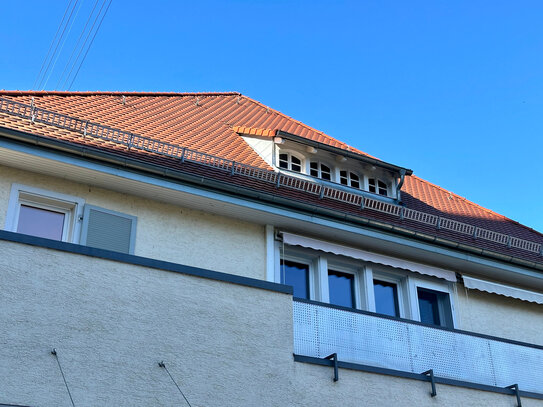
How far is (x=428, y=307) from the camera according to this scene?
14.2 meters

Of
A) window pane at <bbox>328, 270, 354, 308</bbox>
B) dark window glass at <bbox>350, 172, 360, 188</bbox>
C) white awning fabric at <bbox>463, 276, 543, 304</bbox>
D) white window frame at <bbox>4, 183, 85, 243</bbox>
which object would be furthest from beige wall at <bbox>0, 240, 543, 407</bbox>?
dark window glass at <bbox>350, 172, 360, 188</bbox>

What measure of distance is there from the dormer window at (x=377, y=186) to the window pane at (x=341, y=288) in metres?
2.47

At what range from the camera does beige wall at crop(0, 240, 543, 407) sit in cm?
817

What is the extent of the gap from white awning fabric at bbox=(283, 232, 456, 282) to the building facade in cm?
4

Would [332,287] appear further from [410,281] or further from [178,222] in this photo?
[178,222]

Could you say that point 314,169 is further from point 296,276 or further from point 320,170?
point 296,276

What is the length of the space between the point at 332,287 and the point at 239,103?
643 cm

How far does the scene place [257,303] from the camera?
9914mm

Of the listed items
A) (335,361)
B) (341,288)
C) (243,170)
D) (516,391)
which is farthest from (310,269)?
(516,391)

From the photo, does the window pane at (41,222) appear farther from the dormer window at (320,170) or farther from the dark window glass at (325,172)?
the dark window glass at (325,172)

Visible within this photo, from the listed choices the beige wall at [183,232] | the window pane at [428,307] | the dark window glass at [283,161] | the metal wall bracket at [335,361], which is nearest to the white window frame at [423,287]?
the window pane at [428,307]

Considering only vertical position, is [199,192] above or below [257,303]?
above

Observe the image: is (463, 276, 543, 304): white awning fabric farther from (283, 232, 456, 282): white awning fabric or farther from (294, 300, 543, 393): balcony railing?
(294, 300, 543, 393): balcony railing

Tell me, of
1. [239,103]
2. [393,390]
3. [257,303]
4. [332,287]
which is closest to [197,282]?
[257,303]
